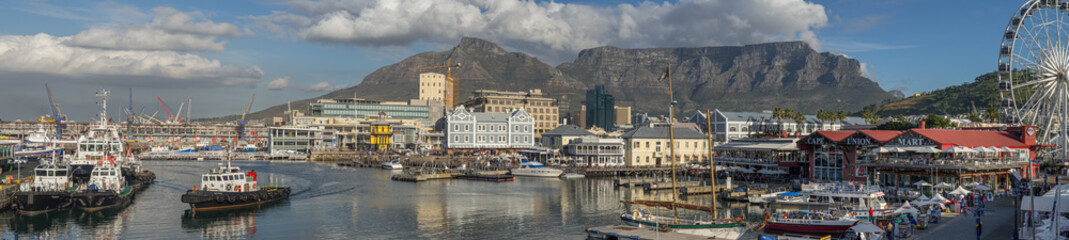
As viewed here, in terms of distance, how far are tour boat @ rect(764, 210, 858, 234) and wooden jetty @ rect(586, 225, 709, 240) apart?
6.10 meters

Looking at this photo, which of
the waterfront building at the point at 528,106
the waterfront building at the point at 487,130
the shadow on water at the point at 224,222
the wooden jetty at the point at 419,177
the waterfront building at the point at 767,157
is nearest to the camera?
the shadow on water at the point at 224,222

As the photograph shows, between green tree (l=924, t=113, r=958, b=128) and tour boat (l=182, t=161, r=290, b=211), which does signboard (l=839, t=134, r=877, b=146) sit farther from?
tour boat (l=182, t=161, r=290, b=211)

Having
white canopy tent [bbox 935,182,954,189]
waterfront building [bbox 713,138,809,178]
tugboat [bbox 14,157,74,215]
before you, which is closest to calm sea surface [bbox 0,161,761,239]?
tugboat [bbox 14,157,74,215]

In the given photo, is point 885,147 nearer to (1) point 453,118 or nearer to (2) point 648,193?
(2) point 648,193

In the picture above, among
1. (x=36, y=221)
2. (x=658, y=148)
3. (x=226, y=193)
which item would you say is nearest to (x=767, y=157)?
(x=658, y=148)

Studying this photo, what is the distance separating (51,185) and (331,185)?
2821 cm

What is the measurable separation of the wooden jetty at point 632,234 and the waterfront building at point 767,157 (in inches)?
1763

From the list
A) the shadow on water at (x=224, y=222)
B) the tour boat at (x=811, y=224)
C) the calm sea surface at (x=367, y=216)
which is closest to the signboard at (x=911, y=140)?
the calm sea surface at (x=367, y=216)

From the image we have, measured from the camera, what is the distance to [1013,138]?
2645 inches

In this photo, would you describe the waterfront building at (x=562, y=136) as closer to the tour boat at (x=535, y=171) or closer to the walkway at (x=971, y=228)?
the tour boat at (x=535, y=171)

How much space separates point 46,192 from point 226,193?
448 inches

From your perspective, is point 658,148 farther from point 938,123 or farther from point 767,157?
point 938,123

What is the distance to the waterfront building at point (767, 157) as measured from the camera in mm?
76062

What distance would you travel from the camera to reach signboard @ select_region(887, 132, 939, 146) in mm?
62438
